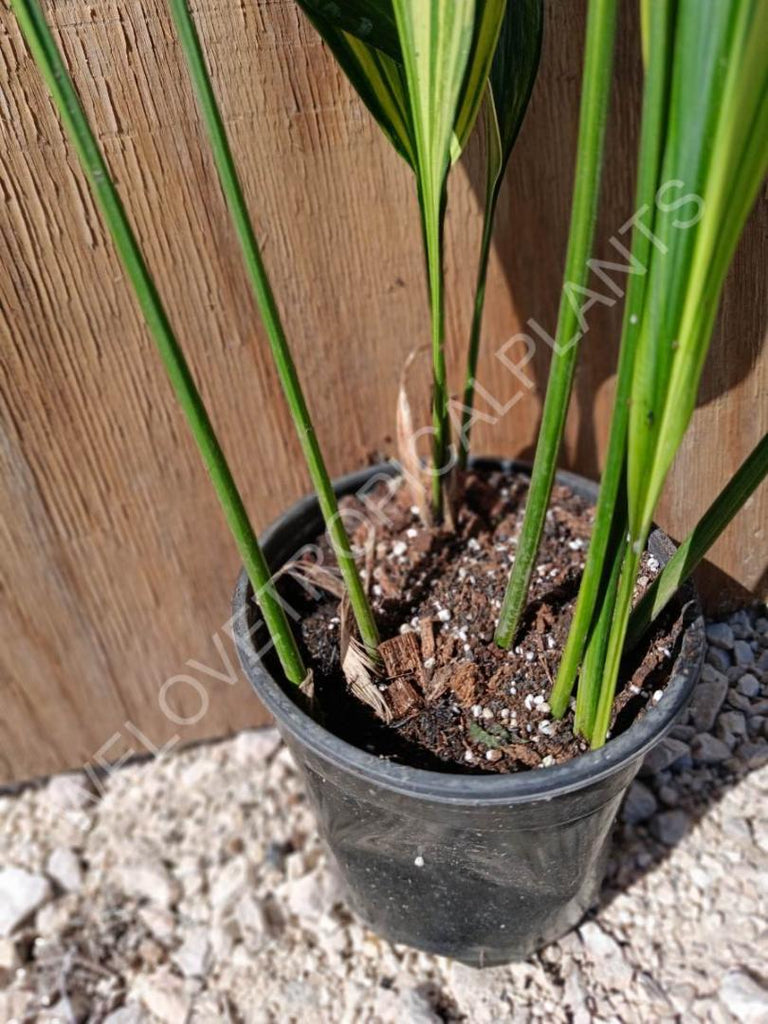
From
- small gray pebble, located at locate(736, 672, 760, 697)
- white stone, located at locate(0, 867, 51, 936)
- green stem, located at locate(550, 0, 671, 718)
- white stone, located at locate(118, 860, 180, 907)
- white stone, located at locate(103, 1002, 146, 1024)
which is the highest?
green stem, located at locate(550, 0, 671, 718)

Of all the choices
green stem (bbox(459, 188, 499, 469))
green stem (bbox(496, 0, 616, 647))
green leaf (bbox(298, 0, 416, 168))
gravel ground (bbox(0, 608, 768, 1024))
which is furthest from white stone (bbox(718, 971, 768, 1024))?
green leaf (bbox(298, 0, 416, 168))

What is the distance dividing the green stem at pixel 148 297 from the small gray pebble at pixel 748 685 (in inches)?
21.5

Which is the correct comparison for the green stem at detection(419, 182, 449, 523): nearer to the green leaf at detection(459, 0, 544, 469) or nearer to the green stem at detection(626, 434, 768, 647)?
the green leaf at detection(459, 0, 544, 469)

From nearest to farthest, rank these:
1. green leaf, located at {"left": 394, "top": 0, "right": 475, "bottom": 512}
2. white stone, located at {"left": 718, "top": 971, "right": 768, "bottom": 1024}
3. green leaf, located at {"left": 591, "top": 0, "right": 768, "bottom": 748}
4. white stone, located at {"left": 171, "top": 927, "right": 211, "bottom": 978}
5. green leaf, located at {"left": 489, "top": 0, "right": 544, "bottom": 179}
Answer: green leaf, located at {"left": 591, "top": 0, "right": 768, "bottom": 748}
green leaf, located at {"left": 394, "top": 0, "right": 475, "bottom": 512}
green leaf, located at {"left": 489, "top": 0, "right": 544, "bottom": 179}
white stone, located at {"left": 718, "top": 971, "right": 768, "bottom": 1024}
white stone, located at {"left": 171, "top": 927, "right": 211, "bottom": 978}

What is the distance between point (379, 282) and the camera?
2.82ft

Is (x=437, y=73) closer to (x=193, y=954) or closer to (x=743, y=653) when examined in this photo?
(x=743, y=653)

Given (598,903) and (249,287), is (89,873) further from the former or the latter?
(249,287)

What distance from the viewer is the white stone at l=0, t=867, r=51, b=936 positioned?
963 mm

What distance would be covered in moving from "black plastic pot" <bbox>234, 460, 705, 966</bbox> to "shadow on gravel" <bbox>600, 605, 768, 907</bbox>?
12 cm

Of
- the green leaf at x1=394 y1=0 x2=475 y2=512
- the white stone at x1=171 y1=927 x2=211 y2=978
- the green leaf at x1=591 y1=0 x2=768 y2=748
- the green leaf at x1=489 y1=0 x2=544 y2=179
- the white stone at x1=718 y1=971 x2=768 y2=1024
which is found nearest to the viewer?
the green leaf at x1=591 y1=0 x2=768 y2=748

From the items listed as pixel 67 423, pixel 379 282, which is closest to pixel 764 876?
pixel 379 282

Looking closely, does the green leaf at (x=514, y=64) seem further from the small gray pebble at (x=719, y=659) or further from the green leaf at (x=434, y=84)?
the small gray pebble at (x=719, y=659)

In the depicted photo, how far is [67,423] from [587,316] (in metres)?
0.56

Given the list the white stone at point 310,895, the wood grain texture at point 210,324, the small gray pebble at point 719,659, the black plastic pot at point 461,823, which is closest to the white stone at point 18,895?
the wood grain texture at point 210,324
